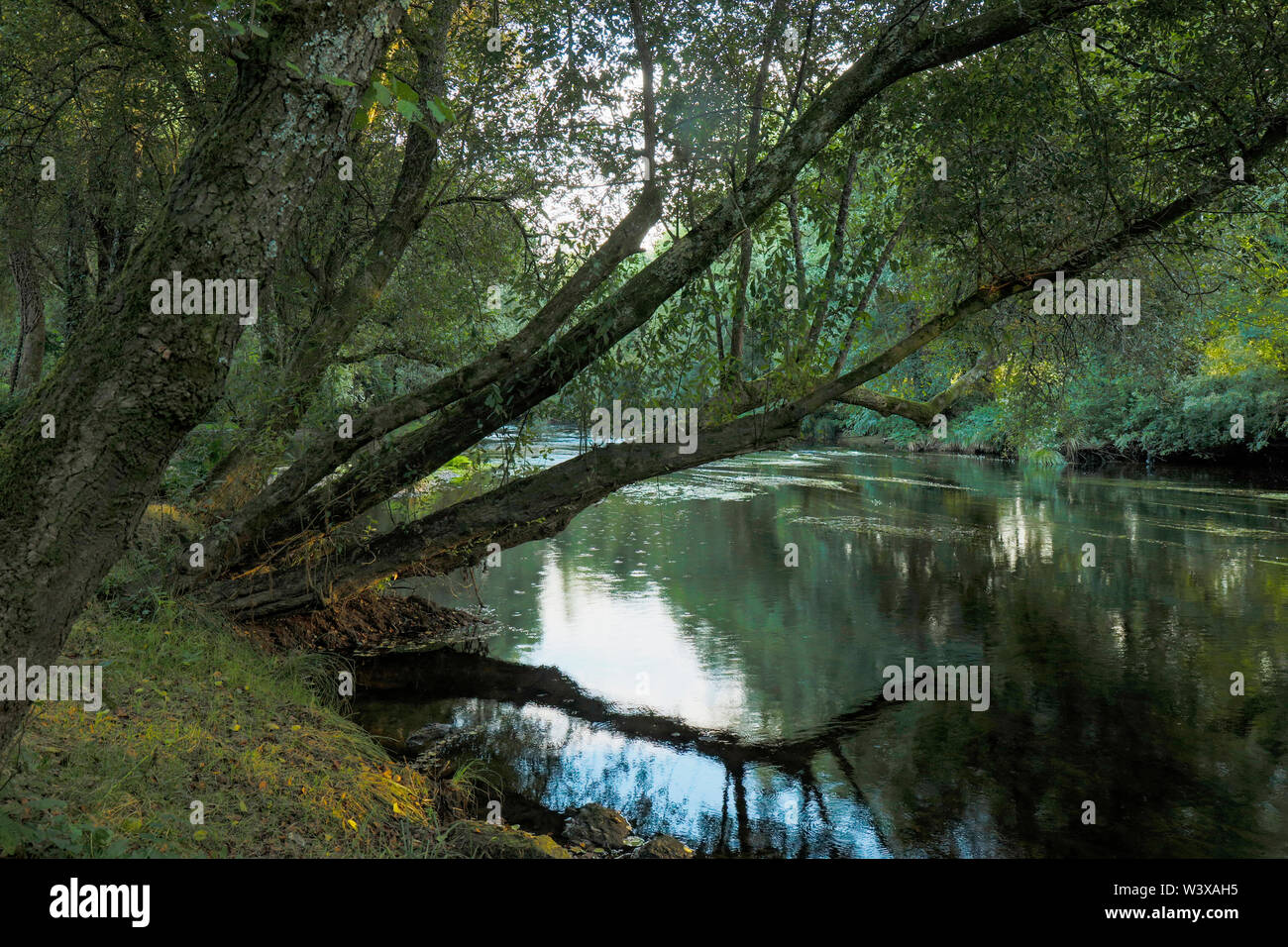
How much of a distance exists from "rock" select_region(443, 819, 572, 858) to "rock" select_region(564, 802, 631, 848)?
54cm

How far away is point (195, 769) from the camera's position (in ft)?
15.6

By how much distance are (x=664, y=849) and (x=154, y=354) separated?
4.64 metres

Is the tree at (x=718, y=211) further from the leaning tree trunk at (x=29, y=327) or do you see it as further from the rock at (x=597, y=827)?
the leaning tree trunk at (x=29, y=327)

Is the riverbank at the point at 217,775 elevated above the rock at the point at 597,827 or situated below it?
above

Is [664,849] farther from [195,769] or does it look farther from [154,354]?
[154,354]

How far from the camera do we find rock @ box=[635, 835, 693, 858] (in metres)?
5.66

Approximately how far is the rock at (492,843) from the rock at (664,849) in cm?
57

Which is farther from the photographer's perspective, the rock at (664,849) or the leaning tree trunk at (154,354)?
the rock at (664,849)

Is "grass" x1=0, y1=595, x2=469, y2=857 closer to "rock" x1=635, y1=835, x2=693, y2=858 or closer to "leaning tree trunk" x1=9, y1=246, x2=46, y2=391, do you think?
"rock" x1=635, y1=835, x2=693, y2=858

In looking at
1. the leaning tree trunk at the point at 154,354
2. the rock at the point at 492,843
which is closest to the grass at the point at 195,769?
the rock at the point at 492,843

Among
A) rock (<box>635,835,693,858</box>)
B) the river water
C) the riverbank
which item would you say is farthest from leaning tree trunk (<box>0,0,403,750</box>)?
the river water

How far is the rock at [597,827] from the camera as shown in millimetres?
5977

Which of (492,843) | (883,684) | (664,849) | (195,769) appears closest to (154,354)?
(195,769)

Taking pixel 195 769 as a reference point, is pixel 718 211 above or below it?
above
